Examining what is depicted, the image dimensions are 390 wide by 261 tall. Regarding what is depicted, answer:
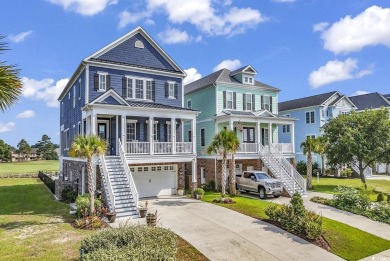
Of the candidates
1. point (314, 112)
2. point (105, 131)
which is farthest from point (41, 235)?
point (314, 112)

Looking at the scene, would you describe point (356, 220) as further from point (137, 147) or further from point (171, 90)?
point (171, 90)

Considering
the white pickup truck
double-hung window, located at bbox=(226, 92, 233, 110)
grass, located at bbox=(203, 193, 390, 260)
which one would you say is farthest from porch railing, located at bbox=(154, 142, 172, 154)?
double-hung window, located at bbox=(226, 92, 233, 110)

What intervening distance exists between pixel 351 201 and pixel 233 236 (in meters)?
11.1

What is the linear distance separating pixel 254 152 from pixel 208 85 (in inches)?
325

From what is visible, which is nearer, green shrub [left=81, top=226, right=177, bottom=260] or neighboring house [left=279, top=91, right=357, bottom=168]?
green shrub [left=81, top=226, right=177, bottom=260]

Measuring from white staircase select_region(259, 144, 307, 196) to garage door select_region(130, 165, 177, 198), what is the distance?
884 cm

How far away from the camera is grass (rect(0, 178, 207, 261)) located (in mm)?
11117

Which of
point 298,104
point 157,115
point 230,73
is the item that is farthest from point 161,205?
point 298,104

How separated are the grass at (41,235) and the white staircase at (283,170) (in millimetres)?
14153

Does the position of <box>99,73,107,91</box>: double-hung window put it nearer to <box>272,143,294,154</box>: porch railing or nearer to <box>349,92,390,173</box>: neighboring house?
<box>272,143,294,154</box>: porch railing

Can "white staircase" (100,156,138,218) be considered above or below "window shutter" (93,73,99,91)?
below

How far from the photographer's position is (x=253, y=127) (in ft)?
104

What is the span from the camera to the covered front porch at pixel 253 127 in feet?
88.8

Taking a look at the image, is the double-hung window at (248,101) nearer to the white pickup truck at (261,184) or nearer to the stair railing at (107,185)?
the white pickup truck at (261,184)
